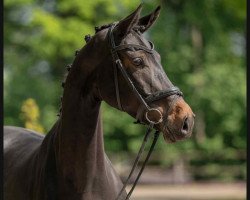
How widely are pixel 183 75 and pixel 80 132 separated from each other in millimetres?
17806

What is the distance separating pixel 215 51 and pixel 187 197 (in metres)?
8.08

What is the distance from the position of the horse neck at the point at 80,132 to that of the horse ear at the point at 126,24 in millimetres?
246

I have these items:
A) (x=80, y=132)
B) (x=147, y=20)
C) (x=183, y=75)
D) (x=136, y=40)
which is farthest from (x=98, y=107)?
(x=183, y=75)

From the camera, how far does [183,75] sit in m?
21.2

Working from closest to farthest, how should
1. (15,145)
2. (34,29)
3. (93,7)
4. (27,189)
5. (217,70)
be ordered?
(27,189)
(15,145)
(217,70)
(93,7)
(34,29)

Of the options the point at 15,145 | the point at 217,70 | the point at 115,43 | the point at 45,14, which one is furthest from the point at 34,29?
the point at 115,43

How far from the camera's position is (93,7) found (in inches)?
887

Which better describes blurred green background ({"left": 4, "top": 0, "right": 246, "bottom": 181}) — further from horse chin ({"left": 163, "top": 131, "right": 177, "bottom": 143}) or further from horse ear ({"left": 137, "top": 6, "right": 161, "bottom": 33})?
horse chin ({"left": 163, "top": 131, "right": 177, "bottom": 143})

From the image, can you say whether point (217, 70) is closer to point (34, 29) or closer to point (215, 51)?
point (215, 51)

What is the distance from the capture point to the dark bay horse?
3.31 meters

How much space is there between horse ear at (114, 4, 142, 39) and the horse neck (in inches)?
9.7

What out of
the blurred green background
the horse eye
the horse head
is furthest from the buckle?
the blurred green background

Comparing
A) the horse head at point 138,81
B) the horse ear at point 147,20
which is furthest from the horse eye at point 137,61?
the horse ear at point 147,20

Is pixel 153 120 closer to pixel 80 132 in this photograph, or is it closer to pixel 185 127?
pixel 185 127
